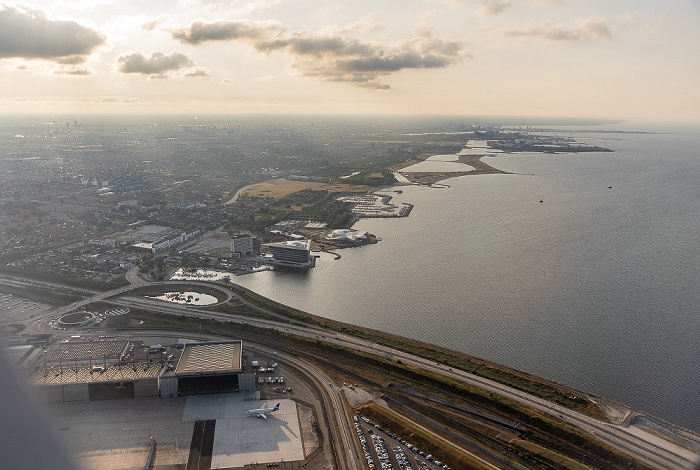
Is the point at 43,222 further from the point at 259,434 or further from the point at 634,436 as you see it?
the point at 634,436

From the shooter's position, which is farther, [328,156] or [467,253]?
[328,156]

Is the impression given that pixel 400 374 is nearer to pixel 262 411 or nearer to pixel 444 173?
pixel 262 411

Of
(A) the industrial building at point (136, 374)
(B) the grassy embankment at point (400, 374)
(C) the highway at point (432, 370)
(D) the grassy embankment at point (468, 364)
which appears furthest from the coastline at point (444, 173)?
(A) the industrial building at point (136, 374)

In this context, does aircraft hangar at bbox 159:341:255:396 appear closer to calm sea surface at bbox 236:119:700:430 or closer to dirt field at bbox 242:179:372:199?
calm sea surface at bbox 236:119:700:430

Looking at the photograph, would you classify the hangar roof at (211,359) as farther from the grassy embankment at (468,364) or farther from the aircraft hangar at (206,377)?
the grassy embankment at (468,364)

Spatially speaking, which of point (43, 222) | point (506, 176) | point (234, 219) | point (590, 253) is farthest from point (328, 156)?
point (590, 253)

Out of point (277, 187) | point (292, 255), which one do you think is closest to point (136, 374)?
point (292, 255)
